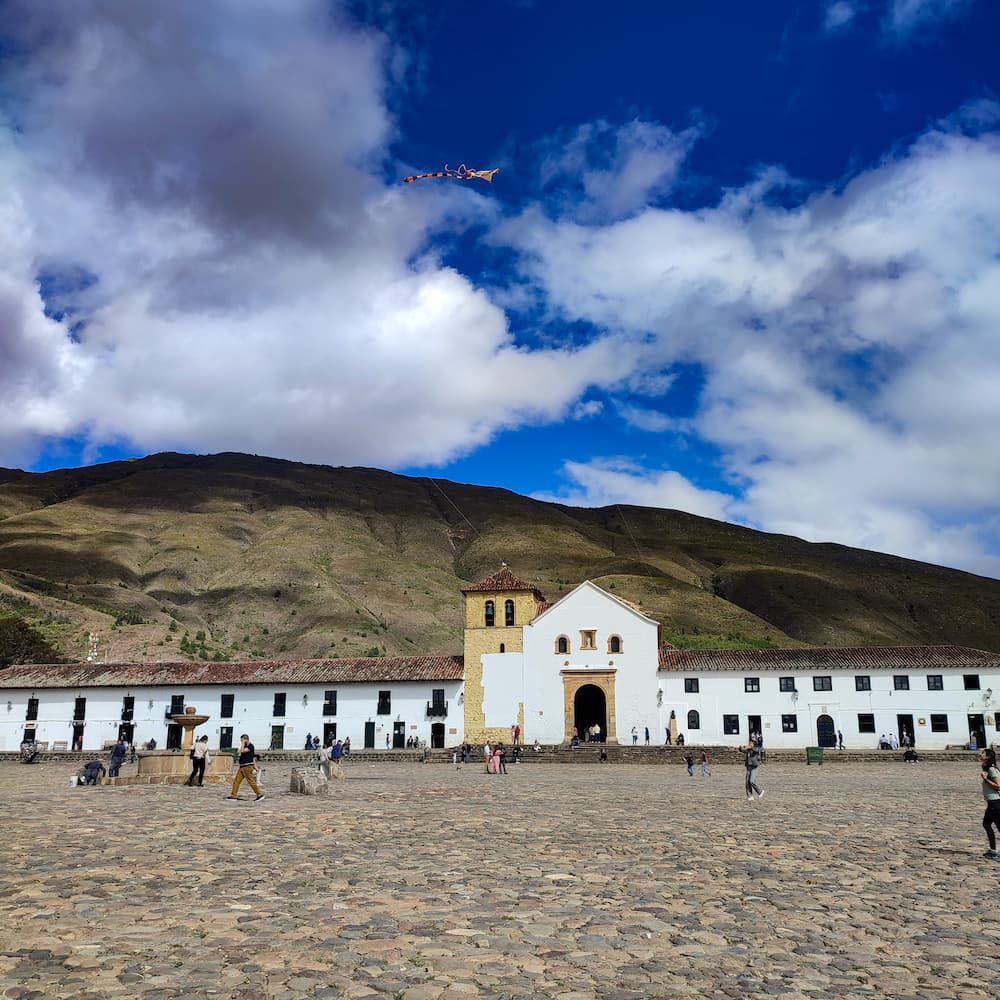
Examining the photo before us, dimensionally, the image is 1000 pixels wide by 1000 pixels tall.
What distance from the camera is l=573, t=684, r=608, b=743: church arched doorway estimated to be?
53.2m

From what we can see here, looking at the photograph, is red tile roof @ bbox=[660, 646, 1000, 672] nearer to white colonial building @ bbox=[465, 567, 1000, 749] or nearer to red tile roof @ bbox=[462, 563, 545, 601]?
white colonial building @ bbox=[465, 567, 1000, 749]

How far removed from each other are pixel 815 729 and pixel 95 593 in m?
82.3

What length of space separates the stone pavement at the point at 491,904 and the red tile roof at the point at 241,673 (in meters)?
35.9

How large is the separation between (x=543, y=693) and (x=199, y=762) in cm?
3162

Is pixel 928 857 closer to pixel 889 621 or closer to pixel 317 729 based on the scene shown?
pixel 317 729

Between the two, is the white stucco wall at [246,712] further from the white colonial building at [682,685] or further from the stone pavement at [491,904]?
the stone pavement at [491,904]

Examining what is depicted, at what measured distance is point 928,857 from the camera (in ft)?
36.8

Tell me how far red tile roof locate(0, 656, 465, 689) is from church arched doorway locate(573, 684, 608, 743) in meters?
7.60

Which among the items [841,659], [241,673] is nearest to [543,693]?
[841,659]

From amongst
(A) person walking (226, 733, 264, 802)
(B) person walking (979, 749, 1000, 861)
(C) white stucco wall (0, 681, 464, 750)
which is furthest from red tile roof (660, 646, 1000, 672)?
(B) person walking (979, 749, 1000, 861)

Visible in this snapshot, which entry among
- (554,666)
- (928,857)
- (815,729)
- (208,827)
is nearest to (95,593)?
(554,666)

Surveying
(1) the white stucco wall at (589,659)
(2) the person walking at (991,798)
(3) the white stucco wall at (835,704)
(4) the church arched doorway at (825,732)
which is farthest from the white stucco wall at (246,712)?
(2) the person walking at (991,798)

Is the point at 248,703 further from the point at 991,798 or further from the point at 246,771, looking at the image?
the point at 991,798

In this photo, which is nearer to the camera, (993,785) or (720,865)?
(720,865)
